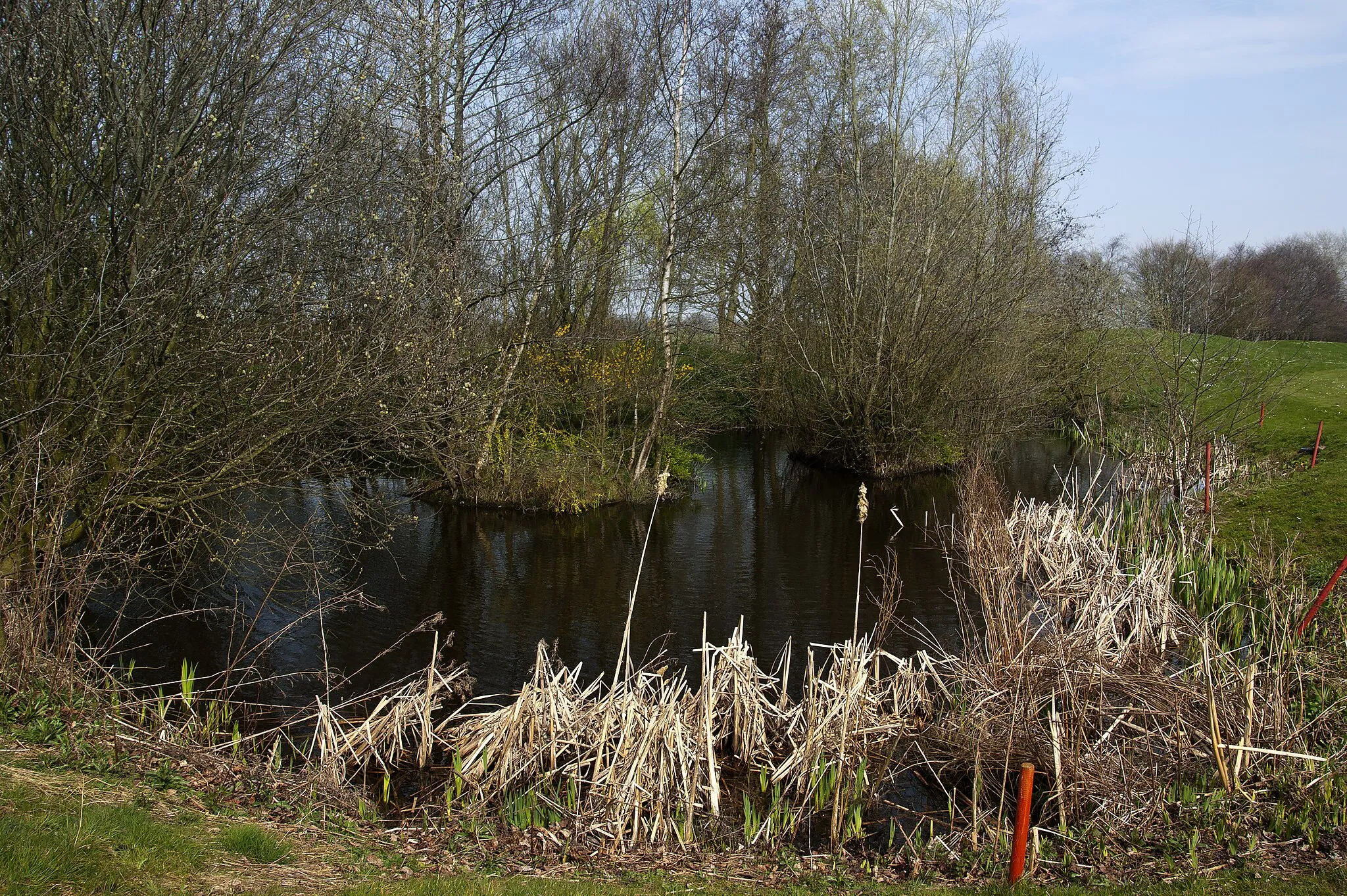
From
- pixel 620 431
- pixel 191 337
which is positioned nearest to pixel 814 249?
pixel 620 431

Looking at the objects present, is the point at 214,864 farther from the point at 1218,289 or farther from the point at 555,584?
the point at 1218,289

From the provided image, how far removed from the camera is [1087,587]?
26.4ft

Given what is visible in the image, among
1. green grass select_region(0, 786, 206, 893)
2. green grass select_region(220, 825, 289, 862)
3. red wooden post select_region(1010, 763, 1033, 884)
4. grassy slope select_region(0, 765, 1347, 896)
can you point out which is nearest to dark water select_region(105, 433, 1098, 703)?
grassy slope select_region(0, 765, 1347, 896)

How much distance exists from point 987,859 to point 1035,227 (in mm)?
21536

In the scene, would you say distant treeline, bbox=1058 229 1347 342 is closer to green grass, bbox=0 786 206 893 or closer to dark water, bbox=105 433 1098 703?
dark water, bbox=105 433 1098 703

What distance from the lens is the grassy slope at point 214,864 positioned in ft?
12.0

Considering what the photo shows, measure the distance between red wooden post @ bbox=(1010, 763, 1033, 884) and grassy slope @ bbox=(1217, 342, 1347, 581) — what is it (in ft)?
20.5

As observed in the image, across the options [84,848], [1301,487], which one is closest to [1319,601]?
[84,848]

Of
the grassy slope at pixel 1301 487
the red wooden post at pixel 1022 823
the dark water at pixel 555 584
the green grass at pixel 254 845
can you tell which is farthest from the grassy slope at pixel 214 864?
the grassy slope at pixel 1301 487

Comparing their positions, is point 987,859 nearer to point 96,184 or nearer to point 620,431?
point 96,184

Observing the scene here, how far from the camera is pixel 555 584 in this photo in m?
11.6

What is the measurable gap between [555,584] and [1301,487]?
10.7 m

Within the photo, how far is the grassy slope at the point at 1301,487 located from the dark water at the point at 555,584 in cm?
390

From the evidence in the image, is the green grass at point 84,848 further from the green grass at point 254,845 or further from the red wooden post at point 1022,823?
the red wooden post at point 1022,823
